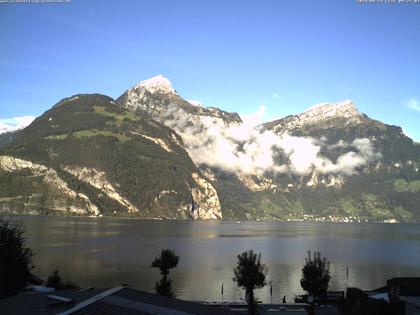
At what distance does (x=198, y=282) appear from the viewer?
9469cm

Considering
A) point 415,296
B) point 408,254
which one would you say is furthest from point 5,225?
point 408,254

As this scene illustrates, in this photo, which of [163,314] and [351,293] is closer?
[163,314]

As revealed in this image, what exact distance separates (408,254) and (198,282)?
9735 cm

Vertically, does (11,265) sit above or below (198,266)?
above

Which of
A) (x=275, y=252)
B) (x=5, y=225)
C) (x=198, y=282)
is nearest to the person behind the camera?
(x=5, y=225)

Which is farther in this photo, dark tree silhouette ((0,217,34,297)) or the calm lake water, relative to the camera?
the calm lake water

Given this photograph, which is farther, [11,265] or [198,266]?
[198,266]

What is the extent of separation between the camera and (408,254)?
165375mm

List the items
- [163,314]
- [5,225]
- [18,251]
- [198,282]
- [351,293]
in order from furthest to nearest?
[198,282] < [5,225] < [18,251] < [351,293] < [163,314]

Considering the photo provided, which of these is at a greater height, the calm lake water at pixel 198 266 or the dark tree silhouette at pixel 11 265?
the dark tree silhouette at pixel 11 265

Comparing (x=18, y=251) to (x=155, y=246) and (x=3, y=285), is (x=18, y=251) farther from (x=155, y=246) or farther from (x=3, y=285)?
(x=155, y=246)

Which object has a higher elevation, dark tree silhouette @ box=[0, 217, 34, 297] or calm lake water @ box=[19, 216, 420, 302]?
dark tree silhouette @ box=[0, 217, 34, 297]

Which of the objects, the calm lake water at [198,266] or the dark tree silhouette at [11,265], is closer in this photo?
the dark tree silhouette at [11,265]

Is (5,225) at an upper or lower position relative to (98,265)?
upper
